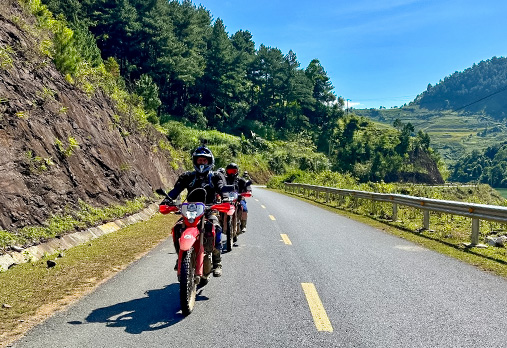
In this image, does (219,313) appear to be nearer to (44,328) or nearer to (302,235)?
(44,328)

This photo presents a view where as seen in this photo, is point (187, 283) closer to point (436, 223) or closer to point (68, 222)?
point (68, 222)

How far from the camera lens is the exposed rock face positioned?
A: 850cm

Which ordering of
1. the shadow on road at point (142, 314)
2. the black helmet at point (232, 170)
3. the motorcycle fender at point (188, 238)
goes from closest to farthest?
1. the shadow on road at point (142, 314)
2. the motorcycle fender at point (188, 238)
3. the black helmet at point (232, 170)

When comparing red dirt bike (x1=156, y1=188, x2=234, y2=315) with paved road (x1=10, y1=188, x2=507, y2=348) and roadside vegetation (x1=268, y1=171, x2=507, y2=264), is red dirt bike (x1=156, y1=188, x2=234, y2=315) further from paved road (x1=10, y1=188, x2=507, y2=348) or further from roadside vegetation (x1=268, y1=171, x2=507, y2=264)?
roadside vegetation (x1=268, y1=171, x2=507, y2=264)

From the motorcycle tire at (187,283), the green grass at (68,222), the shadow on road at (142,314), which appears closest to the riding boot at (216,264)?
the shadow on road at (142,314)

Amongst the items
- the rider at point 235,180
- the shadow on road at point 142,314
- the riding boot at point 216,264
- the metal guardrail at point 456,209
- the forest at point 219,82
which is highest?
the forest at point 219,82

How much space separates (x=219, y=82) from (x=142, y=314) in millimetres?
74388

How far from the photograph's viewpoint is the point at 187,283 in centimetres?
467

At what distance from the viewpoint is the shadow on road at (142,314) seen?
4.45 m

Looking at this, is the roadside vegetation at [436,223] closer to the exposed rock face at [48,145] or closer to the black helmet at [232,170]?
the black helmet at [232,170]

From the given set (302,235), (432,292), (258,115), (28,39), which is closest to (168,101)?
(258,115)

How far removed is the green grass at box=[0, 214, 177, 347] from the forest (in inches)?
336

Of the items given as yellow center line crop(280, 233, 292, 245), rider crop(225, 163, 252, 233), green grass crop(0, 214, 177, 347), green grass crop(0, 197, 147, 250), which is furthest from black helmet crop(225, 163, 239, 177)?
green grass crop(0, 197, 147, 250)

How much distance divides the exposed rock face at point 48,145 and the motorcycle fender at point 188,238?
15.0ft
